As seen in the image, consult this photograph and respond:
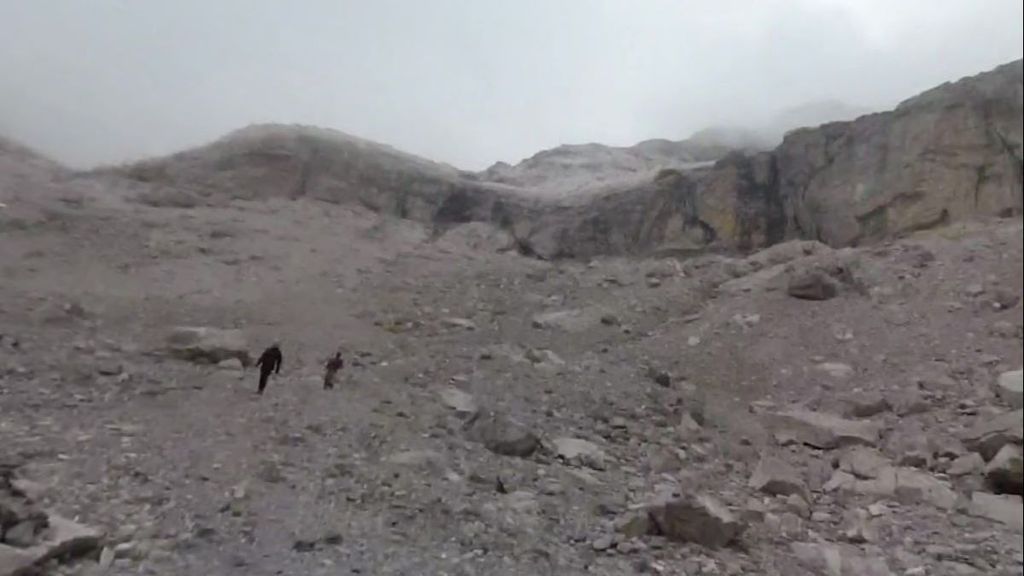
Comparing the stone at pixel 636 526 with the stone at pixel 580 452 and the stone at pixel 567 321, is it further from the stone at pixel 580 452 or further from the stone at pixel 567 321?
the stone at pixel 567 321

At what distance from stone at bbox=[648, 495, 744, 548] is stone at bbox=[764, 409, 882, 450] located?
8.52ft

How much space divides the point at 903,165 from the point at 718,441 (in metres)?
9.26

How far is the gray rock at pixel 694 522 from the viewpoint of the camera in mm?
4879

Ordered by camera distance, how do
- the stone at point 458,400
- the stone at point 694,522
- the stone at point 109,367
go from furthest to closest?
the stone at point 109,367 < the stone at point 458,400 < the stone at point 694,522

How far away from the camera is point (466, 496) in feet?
18.7

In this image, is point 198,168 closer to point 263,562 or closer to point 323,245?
point 323,245

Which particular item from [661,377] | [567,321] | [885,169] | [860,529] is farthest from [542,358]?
[885,169]

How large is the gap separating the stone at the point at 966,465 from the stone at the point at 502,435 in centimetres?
316

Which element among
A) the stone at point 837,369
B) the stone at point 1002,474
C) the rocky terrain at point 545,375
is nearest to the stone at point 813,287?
the rocky terrain at point 545,375

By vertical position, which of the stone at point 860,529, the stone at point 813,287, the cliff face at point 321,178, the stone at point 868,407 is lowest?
the stone at point 860,529

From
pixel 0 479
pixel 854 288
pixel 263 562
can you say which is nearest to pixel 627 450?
pixel 263 562

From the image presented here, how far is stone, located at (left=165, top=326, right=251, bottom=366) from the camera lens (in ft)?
31.0

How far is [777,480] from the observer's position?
19.8 feet

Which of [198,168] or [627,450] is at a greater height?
[198,168]
